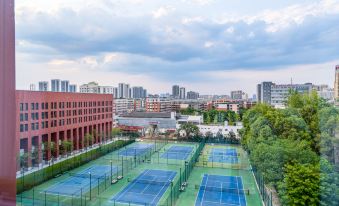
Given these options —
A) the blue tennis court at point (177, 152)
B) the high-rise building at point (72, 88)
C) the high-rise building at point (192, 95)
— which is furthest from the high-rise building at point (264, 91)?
the high-rise building at point (72, 88)

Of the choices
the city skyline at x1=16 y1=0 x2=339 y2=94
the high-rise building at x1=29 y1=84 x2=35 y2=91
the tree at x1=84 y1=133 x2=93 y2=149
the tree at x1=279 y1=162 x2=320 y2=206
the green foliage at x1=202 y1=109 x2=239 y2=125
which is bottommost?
the tree at x1=279 y1=162 x2=320 y2=206

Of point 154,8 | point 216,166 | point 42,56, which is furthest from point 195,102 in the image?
point 42,56

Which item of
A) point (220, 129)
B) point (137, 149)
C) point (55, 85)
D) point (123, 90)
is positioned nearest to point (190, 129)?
point (220, 129)

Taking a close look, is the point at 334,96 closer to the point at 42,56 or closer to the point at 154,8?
the point at 154,8

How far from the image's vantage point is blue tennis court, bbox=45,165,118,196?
1.60 meters

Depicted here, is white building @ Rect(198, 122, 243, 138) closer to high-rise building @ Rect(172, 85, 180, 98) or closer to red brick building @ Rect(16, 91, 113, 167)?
high-rise building @ Rect(172, 85, 180, 98)

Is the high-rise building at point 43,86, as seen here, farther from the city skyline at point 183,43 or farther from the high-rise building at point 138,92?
the high-rise building at point 138,92

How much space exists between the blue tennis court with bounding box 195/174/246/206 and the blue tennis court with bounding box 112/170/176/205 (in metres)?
0.34

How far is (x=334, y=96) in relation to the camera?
1.28 m

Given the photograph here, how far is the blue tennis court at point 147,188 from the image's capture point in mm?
1888

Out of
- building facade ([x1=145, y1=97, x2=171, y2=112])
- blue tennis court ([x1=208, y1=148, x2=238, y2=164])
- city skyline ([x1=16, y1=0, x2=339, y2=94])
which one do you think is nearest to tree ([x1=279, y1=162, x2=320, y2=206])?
city skyline ([x1=16, y1=0, x2=339, y2=94])

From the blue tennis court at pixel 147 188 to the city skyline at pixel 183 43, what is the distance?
828 mm

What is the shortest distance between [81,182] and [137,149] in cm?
55

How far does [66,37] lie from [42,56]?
8.7 inches
